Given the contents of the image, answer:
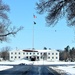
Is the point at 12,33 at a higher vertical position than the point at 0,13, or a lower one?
lower

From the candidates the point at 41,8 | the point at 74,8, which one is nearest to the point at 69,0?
the point at 74,8

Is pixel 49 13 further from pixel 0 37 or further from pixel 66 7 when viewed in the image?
pixel 0 37

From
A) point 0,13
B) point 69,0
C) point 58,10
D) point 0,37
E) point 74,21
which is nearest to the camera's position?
point 69,0

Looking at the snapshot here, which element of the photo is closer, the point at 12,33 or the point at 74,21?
the point at 74,21

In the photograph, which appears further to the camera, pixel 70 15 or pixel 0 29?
pixel 0 29

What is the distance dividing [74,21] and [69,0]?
470 cm

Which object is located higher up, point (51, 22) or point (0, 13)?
point (0, 13)

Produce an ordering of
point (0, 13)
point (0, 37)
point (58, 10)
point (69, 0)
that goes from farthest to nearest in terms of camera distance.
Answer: point (0, 37) < point (0, 13) < point (58, 10) < point (69, 0)

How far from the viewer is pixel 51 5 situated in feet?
93.7

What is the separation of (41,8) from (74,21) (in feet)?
14.2

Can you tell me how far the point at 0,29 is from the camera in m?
61.5

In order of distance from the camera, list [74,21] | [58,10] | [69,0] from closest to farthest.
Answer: [69,0] < [58,10] < [74,21]

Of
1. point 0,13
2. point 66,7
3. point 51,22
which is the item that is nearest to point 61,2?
point 66,7

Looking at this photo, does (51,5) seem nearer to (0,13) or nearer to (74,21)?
(74,21)
